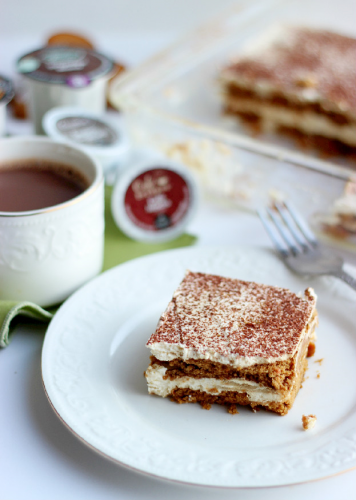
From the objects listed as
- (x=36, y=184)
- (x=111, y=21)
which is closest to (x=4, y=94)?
(x=36, y=184)

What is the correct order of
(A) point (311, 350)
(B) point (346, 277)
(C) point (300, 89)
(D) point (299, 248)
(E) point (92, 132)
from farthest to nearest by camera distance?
(C) point (300, 89), (E) point (92, 132), (D) point (299, 248), (B) point (346, 277), (A) point (311, 350)

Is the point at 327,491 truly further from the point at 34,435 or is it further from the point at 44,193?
the point at 44,193

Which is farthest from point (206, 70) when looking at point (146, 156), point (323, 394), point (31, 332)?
point (323, 394)

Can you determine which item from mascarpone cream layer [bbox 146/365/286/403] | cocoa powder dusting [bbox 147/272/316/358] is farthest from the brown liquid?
mascarpone cream layer [bbox 146/365/286/403]

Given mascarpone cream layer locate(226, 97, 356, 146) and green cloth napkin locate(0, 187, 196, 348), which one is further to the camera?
mascarpone cream layer locate(226, 97, 356, 146)

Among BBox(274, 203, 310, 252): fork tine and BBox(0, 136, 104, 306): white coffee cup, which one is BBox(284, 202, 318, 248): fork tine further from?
BBox(0, 136, 104, 306): white coffee cup

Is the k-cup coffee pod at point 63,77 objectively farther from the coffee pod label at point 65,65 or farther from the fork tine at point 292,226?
the fork tine at point 292,226

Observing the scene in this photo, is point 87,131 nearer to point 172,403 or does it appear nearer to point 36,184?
point 36,184
